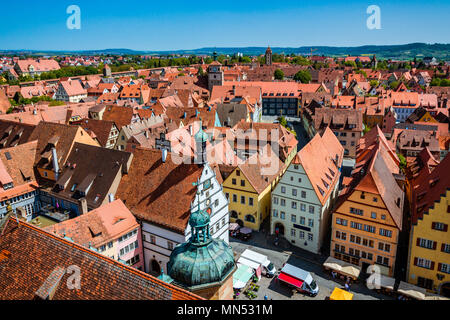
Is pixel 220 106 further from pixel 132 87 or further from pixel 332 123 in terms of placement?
pixel 132 87

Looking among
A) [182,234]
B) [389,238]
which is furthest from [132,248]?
[389,238]

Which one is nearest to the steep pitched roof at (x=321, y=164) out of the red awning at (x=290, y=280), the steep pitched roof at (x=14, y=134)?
the red awning at (x=290, y=280)

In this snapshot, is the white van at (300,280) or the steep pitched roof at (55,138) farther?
the steep pitched roof at (55,138)

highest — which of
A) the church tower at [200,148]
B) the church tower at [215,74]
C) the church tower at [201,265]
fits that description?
the church tower at [215,74]

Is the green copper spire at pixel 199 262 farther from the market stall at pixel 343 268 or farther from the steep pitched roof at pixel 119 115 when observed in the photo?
the steep pitched roof at pixel 119 115

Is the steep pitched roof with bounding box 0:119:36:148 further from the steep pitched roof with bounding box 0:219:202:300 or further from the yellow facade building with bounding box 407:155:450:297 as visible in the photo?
the yellow facade building with bounding box 407:155:450:297

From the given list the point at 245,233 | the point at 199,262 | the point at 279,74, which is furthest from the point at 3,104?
the point at 199,262

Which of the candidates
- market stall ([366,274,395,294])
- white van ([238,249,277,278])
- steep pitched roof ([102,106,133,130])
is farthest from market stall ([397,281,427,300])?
steep pitched roof ([102,106,133,130])

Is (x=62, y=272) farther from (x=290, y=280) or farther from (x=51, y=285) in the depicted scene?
(x=290, y=280)
